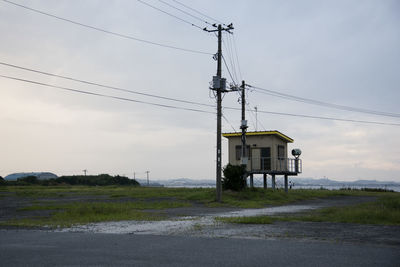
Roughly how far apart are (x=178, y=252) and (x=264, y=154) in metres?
32.4

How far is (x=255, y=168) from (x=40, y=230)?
29.7m

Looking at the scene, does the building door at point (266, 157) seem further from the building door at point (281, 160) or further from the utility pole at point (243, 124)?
the utility pole at point (243, 124)

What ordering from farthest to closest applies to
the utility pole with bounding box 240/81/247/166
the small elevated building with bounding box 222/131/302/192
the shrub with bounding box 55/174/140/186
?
1. the shrub with bounding box 55/174/140/186
2. the small elevated building with bounding box 222/131/302/192
3. the utility pole with bounding box 240/81/247/166

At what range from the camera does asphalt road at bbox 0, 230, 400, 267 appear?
7.81 metres

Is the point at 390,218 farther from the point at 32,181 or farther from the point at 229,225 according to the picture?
the point at 32,181

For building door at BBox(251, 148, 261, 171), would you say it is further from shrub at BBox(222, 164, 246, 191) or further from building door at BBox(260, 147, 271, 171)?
shrub at BBox(222, 164, 246, 191)

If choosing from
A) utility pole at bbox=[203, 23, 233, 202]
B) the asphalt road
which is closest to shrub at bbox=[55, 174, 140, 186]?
utility pole at bbox=[203, 23, 233, 202]

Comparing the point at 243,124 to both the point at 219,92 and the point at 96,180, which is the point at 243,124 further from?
the point at 96,180

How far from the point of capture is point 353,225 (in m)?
14.5

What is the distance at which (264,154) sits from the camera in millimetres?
40531

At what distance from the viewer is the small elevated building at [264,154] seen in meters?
40.1

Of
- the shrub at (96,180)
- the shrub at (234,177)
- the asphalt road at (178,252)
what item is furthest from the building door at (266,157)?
the shrub at (96,180)

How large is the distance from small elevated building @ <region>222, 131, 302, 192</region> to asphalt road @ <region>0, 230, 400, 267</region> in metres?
29.4

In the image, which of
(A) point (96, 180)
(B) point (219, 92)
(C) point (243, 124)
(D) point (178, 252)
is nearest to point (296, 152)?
(C) point (243, 124)
